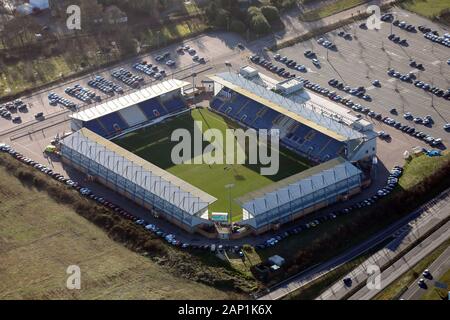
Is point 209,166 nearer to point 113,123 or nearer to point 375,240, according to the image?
point 113,123

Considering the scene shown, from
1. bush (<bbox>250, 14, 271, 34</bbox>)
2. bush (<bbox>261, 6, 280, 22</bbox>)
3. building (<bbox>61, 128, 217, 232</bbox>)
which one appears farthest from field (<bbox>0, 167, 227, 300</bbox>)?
bush (<bbox>261, 6, 280, 22</bbox>)

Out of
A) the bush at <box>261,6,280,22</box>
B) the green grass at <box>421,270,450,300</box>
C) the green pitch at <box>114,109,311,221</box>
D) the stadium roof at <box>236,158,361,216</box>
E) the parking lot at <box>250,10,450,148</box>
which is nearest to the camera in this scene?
the green grass at <box>421,270,450,300</box>

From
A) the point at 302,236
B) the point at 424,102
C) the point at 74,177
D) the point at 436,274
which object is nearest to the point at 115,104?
the point at 74,177

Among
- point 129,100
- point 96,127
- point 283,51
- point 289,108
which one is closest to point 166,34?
point 283,51

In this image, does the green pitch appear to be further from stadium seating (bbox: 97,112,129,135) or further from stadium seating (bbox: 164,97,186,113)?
stadium seating (bbox: 164,97,186,113)

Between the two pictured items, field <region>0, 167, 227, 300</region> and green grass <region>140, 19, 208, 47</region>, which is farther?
green grass <region>140, 19, 208, 47</region>

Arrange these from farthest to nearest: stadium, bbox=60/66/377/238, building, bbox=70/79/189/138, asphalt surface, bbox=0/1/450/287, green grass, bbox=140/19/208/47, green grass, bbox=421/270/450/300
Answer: green grass, bbox=140/19/208/47, building, bbox=70/79/189/138, asphalt surface, bbox=0/1/450/287, stadium, bbox=60/66/377/238, green grass, bbox=421/270/450/300
